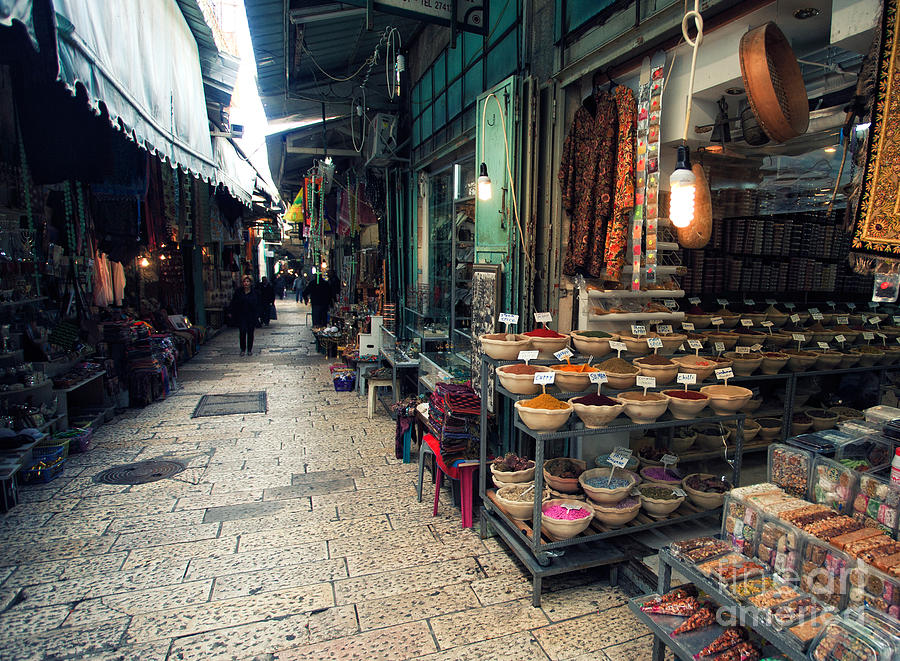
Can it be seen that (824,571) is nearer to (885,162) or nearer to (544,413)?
(544,413)

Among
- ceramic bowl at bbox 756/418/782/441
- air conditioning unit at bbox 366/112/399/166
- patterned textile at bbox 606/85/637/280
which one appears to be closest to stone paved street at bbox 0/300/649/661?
patterned textile at bbox 606/85/637/280

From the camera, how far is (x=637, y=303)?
Answer: 4.76 m

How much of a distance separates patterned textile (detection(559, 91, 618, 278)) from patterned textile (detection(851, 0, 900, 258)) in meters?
1.92

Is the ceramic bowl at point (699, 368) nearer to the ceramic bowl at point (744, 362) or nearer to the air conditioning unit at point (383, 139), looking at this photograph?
the ceramic bowl at point (744, 362)

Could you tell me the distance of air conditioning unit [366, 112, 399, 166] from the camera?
28.9 feet

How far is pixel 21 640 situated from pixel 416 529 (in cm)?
262

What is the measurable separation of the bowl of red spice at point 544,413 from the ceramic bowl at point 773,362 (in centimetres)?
244

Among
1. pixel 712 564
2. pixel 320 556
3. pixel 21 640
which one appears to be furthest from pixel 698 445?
pixel 21 640

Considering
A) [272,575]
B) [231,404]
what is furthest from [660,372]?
[231,404]

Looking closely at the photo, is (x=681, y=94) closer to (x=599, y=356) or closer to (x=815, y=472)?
(x=599, y=356)

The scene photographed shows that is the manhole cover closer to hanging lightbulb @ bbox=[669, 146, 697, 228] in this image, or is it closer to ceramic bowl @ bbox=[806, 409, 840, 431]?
hanging lightbulb @ bbox=[669, 146, 697, 228]

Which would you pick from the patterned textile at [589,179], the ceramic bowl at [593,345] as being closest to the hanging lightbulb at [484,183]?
the patterned textile at [589,179]

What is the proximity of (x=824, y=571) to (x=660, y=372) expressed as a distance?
1745mm

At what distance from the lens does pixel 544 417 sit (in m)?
3.25
